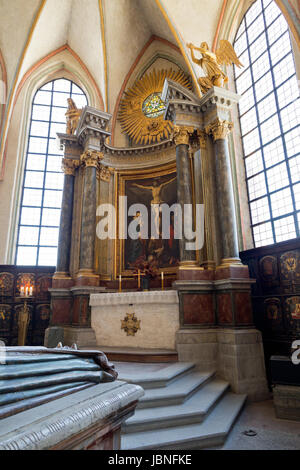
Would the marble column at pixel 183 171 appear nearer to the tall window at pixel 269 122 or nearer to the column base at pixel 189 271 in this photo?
the column base at pixel 189 271

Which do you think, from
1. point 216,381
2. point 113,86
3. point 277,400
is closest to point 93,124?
point 113,86

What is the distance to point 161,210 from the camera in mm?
9797

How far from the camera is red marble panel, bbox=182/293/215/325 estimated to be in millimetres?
6942

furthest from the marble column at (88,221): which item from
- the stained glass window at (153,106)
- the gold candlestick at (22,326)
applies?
the stained glass window at (153,106)

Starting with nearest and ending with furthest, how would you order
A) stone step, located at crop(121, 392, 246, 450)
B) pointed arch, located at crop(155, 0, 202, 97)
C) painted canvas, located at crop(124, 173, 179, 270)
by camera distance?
stone step, located at crop(121, 392, 246, 450), painted canvas, located at crop(124, 173, 179, 270), pointed arch, located at crop(155, 0, 202, 97)

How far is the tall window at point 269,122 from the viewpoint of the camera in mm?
8383

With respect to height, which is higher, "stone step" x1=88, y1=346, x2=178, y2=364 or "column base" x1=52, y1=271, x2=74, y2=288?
"column base" x1=52, y1=271, x2=74, y2=288

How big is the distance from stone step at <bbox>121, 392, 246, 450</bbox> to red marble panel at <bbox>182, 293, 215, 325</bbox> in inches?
101

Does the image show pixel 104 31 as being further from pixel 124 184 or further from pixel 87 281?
pixel 87 281

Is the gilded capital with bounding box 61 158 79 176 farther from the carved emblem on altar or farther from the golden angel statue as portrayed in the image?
the carved emblem on altar

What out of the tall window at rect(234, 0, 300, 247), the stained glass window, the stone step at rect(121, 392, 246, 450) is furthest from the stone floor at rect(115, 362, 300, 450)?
the stained glass window

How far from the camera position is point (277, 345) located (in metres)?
7.00

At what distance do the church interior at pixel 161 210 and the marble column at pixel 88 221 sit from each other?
0.05 m

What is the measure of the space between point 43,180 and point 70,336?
704 centimetres
